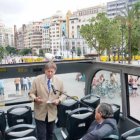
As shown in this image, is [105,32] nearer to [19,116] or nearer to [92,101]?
[92,101]

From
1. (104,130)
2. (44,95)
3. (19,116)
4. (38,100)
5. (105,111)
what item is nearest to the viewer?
(104,130)

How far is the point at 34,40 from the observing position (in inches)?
5763

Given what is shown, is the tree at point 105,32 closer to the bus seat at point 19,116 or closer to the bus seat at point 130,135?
the bus seat at point 19,116

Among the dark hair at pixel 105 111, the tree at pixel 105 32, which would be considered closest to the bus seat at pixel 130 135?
the dark hair at pixel 105 111

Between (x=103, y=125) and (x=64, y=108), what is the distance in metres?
2.44

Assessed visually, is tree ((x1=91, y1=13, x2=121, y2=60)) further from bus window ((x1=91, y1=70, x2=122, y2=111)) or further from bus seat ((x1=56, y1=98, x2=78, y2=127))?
bus seat ((x1=56, y1=98, x2=78, y2=127))

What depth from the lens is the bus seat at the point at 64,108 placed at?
19.4 feet

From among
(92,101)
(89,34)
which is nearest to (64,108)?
(92,101)

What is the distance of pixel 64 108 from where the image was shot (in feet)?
19.5

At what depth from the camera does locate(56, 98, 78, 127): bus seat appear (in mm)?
5922

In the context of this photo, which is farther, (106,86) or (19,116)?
(106,86)

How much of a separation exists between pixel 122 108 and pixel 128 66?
0.99 m

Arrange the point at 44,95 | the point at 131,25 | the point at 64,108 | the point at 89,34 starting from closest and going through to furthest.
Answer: the point at 44,95 < the point at 64,108 < the point at 131,25 < the point at 89,34

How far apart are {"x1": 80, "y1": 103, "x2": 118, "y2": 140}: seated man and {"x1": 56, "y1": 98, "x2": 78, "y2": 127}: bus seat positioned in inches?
85.6
